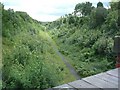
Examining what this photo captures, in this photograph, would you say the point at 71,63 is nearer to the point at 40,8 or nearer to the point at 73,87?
the point at 40,8

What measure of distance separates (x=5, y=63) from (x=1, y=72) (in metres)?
0.42

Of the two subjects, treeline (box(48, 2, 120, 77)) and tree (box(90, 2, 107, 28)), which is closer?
treeline (box(48, 2, 120, 77))

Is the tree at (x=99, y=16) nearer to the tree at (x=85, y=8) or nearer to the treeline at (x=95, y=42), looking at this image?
the treeline at (x=95, y=42)

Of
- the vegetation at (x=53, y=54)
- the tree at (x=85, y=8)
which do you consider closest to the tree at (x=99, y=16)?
the vegetation at (x=53, y=54)

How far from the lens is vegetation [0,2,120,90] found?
435cm

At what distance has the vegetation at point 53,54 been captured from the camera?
14.3ft

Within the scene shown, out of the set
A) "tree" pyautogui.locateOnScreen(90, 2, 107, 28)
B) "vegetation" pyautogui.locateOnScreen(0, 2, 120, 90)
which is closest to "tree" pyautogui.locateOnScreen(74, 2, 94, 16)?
"vegetation" pyautogui.locateOnScreen(0, 2, 120, 90)

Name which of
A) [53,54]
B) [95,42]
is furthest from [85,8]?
[53,54]

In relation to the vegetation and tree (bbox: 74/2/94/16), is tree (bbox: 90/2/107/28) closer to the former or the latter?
the vegetation

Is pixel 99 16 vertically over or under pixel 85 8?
under

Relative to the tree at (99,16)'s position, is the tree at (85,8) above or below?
A: above

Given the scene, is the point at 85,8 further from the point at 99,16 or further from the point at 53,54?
the point at 53,54

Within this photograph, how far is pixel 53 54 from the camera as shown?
29.5 ft

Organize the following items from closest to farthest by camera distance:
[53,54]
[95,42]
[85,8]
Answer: [95,42], [53,54], [85,8]
